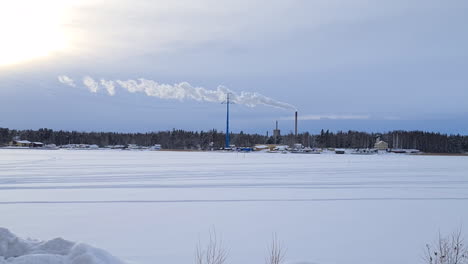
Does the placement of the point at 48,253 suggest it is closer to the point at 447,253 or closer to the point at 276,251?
the point at 276,251

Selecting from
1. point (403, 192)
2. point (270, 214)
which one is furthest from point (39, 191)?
point (403, 192)

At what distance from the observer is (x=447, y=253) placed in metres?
5.38

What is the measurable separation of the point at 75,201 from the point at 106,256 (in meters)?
7.26

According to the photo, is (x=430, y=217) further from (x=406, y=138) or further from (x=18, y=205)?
(x=406, y=138)

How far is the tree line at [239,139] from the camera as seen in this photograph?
11181 cm

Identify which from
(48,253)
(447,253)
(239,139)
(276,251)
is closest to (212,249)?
(276,251)

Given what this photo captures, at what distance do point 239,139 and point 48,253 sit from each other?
399ft

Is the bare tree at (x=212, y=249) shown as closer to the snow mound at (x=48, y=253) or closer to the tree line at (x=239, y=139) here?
the snow mound at (x=48, y=253)

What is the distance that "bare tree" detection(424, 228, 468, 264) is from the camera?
5366mm

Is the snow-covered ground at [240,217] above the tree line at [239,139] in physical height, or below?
below

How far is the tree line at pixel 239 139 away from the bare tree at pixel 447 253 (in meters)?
102

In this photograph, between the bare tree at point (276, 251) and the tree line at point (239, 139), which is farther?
the tree line at point (239, 139)

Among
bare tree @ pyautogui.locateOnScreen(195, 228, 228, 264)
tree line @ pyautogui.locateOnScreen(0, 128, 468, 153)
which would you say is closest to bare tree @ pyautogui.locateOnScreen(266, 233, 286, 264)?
bare tree @ pyautogui.locateOnScreen(195, 228, 228, 264)

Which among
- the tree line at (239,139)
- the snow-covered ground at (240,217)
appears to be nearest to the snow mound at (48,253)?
the snow-covered ground at (240,217)
